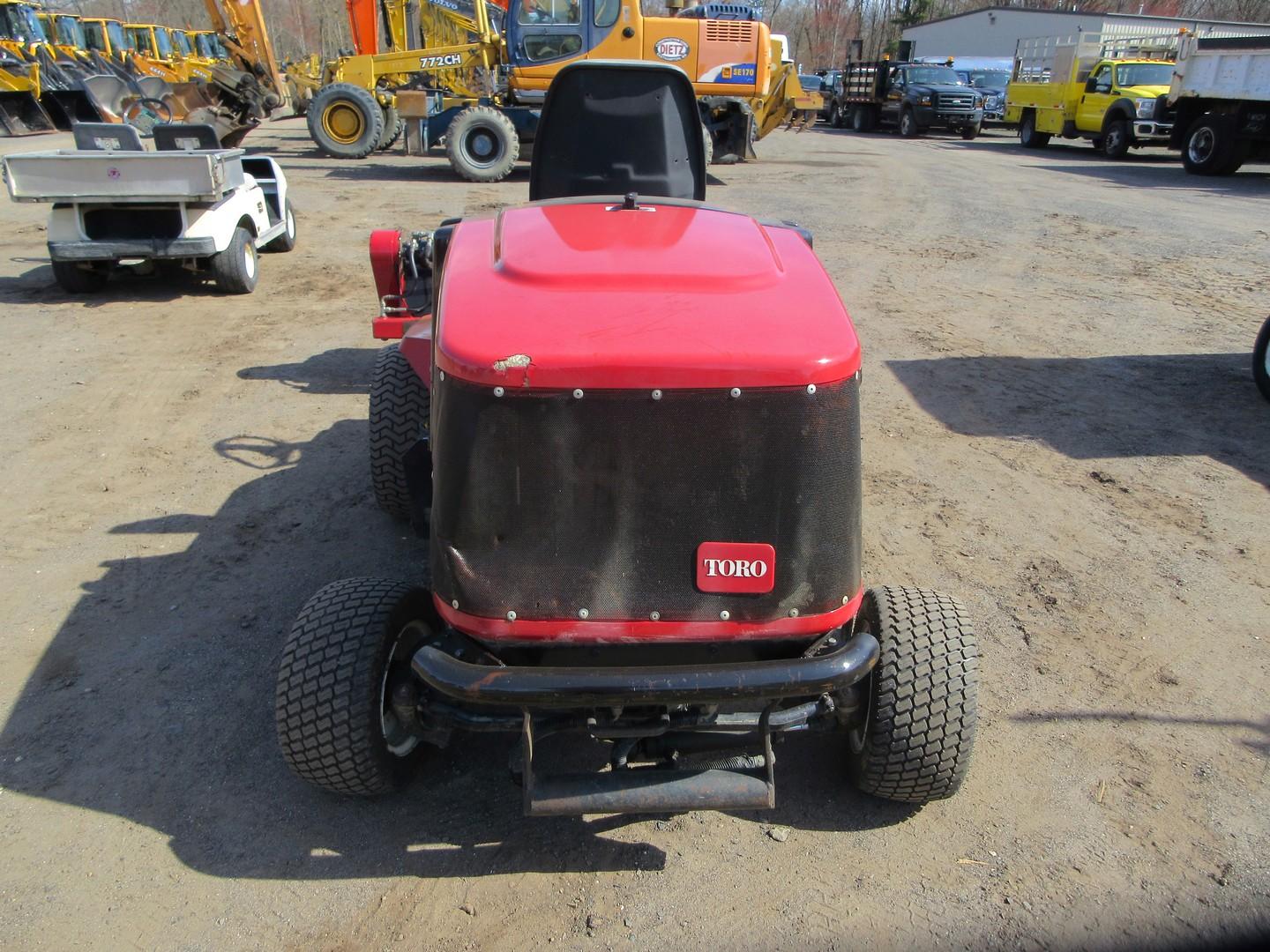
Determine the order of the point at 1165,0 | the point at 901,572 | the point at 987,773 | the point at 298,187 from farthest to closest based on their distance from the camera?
the point at 1165,0 < the point at 298,187 < the point at 901,572 < the point at 987,773

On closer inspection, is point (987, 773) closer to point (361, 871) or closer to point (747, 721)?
point (747, 721)

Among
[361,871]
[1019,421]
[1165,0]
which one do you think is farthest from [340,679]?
[1165,0]

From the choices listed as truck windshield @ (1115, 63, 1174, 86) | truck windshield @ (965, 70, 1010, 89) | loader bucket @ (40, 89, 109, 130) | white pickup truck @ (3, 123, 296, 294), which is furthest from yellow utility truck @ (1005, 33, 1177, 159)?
loader bucket @ (40, 89, 109, 130)

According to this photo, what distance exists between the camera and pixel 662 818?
2.94 meters

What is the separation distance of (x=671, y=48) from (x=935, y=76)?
1626 centimetres

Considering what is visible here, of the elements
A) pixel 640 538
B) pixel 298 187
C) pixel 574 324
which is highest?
pixel 574 324

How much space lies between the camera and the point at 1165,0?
54906 mm

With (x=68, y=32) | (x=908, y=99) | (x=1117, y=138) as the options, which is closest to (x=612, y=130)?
(x=1117, y=138)

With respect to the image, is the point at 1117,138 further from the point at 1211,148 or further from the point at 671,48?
the point at 671,48

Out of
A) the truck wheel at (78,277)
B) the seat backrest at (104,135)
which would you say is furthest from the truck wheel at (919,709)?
the seat backrest at (104,135)

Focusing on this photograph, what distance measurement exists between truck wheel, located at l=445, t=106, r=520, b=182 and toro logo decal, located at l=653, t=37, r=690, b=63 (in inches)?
104

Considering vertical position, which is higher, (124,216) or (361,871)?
(124,216)

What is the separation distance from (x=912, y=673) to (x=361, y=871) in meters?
1.65

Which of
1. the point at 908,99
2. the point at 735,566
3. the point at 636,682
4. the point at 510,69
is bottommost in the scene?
the point at 908,99
